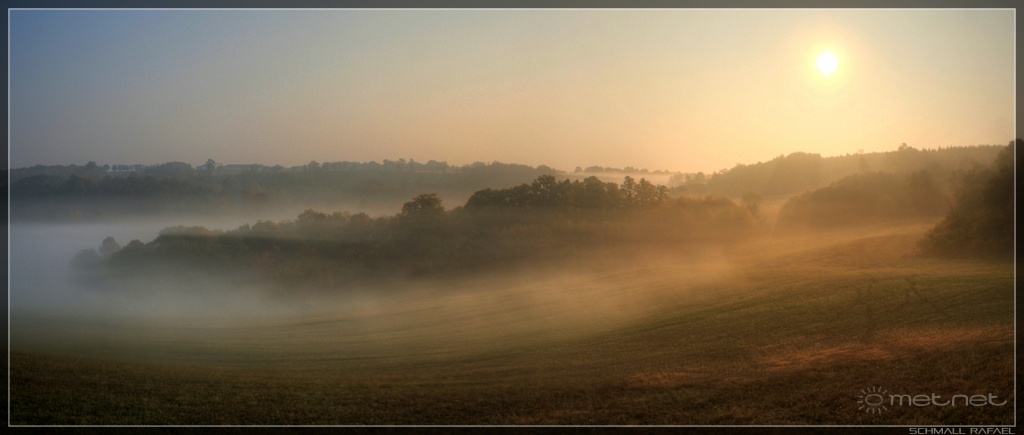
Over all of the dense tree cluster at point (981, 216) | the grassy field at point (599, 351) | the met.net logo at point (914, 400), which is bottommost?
the met.net logo at point (914, 400)

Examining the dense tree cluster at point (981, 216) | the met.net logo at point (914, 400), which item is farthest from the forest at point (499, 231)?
the met.net logo at point (914, 400)

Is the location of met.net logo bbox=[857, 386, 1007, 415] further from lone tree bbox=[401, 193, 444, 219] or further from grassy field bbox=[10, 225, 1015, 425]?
lone tree bbox=[401, 193, 444, 219]

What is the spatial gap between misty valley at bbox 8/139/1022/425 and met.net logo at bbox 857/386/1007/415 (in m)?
0.06

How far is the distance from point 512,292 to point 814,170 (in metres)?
6.65

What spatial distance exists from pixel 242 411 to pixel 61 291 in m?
8.83

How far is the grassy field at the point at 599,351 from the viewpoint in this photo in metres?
7.84

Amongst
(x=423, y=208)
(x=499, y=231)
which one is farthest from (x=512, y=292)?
(x=423, y=208)

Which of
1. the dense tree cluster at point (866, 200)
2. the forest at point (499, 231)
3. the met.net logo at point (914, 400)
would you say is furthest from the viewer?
the forest at point (499, 231)

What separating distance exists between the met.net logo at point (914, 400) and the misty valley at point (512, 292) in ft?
0.19

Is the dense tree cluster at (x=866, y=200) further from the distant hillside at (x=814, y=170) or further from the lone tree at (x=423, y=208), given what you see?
the lone tree at (x=423, y=208)

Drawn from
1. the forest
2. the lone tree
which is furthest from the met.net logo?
the lone tree

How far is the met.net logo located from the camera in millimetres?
7512
